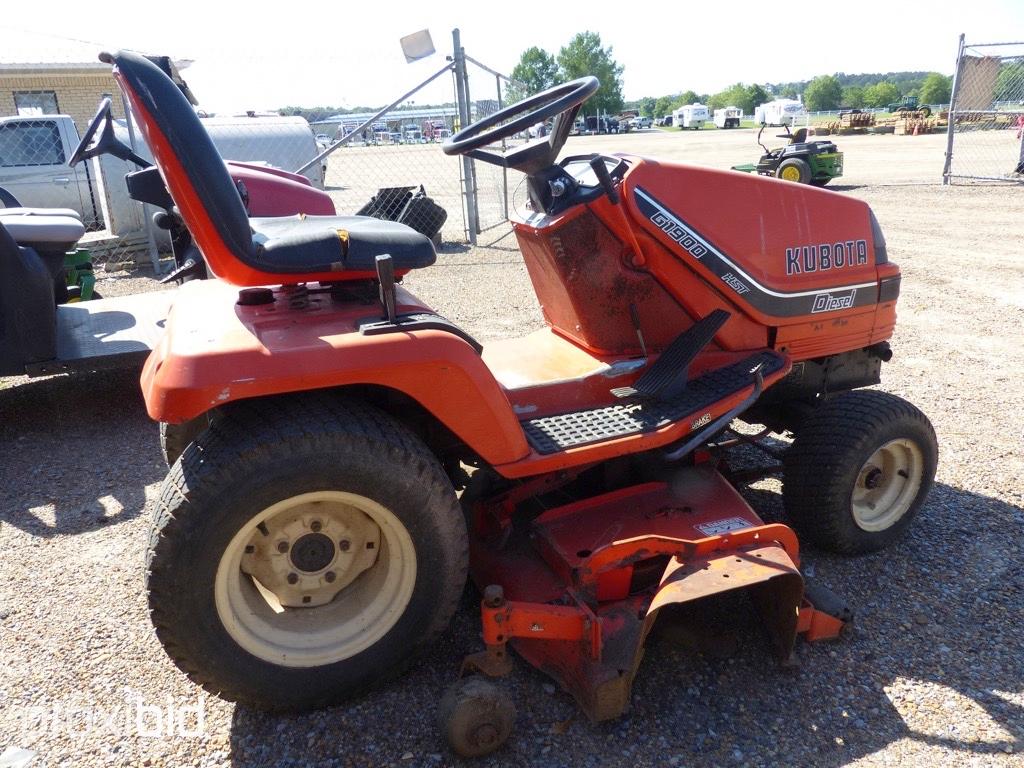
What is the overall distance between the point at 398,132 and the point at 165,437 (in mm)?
9041

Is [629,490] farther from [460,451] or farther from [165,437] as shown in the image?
[165,437]

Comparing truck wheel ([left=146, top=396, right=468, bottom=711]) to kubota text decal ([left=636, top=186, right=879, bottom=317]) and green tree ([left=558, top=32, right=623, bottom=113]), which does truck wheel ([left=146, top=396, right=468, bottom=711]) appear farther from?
green tree ([left=558, top=32, right=623, bottom=113])

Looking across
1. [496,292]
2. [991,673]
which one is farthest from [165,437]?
[496,292]

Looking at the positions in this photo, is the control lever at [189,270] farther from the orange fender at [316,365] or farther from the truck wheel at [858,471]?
the truck wheel at [858,471]

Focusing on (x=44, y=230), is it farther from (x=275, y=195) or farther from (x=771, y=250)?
(x=771, y=250)

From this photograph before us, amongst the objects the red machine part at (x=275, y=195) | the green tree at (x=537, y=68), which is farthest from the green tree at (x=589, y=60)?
the red machine part at (x=275, y=195)

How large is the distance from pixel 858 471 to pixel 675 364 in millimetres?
794

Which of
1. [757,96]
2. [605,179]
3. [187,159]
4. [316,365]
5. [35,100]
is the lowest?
[316,365]

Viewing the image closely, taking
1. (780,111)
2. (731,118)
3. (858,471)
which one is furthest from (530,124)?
(731,118)

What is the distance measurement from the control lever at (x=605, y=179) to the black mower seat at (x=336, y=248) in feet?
2.14

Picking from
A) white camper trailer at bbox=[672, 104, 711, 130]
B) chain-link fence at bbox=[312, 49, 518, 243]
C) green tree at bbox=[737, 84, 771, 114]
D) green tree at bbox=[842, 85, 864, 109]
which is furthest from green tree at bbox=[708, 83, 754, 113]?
chain-link fence at bbox=[312, 49, 518, 243]

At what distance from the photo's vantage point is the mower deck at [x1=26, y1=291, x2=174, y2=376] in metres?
4.45

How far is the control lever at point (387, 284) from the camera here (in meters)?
2.21

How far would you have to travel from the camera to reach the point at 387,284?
7.30ft
